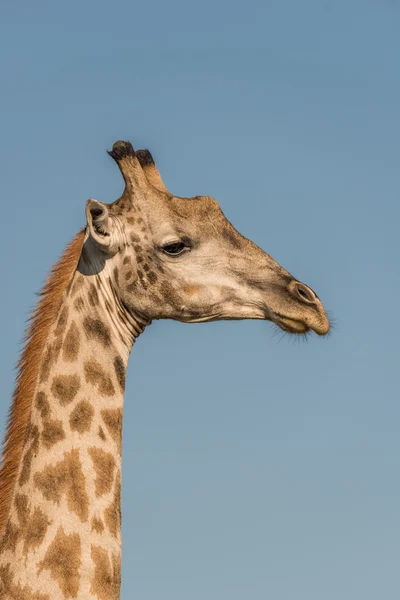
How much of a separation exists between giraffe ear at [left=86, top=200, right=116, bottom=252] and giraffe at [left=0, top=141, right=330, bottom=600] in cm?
1

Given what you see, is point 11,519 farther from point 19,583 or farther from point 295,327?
point 295,327

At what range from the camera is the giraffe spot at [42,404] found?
9258mm

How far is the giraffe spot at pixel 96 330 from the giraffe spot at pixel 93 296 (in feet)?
0.60

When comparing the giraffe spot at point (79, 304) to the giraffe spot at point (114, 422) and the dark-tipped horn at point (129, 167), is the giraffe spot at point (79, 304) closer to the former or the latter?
the giraffe spot at point (114, 422)

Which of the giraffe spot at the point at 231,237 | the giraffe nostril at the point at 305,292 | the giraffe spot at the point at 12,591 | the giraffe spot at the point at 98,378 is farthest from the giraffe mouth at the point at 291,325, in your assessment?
the giraffe spot at the point at 12,591

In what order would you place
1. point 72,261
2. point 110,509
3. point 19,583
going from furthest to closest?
point 72,261
point 110,509
point 19,583

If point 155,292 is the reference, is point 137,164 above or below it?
above

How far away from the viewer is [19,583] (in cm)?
838

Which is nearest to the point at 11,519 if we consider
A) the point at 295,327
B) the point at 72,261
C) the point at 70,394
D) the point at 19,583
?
the point at 19,583

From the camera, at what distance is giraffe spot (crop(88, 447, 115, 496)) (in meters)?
9.06

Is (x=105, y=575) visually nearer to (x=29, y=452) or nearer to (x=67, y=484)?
(x=67, y=484)

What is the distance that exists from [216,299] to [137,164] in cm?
172

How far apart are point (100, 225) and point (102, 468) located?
8.29 feet

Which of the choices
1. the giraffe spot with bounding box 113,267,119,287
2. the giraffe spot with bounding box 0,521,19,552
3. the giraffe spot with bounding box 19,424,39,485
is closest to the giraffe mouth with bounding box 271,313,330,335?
the giraffe spot with bounding box 113,267,119,287
